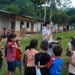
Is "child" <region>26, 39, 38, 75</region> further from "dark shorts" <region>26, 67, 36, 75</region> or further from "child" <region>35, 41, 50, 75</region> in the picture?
"child" <region>35, 41, 50, 75</region>

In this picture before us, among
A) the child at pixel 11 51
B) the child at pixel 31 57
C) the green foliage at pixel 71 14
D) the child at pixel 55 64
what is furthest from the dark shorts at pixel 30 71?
the green foliage at pixel 71 14

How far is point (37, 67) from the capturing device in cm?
580

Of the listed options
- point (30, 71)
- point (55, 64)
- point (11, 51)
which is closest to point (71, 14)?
point (11, 51)

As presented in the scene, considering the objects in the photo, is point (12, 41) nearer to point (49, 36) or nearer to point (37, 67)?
point (49, 36)

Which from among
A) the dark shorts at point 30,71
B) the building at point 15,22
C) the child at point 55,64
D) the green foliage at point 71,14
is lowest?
the dark shorts at point 30,71

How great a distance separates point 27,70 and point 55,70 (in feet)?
2.92

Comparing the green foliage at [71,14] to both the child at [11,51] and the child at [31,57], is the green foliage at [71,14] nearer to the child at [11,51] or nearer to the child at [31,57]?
the child at [11,51]

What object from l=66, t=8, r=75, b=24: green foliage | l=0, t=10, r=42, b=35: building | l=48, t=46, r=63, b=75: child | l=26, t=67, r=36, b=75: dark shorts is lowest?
l=26, t=67, r=36, b=75: dark shorts

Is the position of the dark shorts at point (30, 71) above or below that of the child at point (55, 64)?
below

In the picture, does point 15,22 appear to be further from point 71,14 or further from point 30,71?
point 30,71

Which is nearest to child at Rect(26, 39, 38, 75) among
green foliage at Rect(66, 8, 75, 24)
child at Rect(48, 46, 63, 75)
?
child at Rect(48, 46, 63, 75)

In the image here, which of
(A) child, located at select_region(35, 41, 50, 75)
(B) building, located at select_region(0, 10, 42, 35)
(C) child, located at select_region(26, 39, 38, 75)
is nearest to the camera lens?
(A) child, located at select_region(35, 41, 50, 75)

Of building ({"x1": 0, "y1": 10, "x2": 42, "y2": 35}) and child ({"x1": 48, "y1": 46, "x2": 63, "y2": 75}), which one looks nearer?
child ({"x1": 48, "y1": 46, "x2": 63, "y2": 75})

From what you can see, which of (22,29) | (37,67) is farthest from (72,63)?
(22,29)
